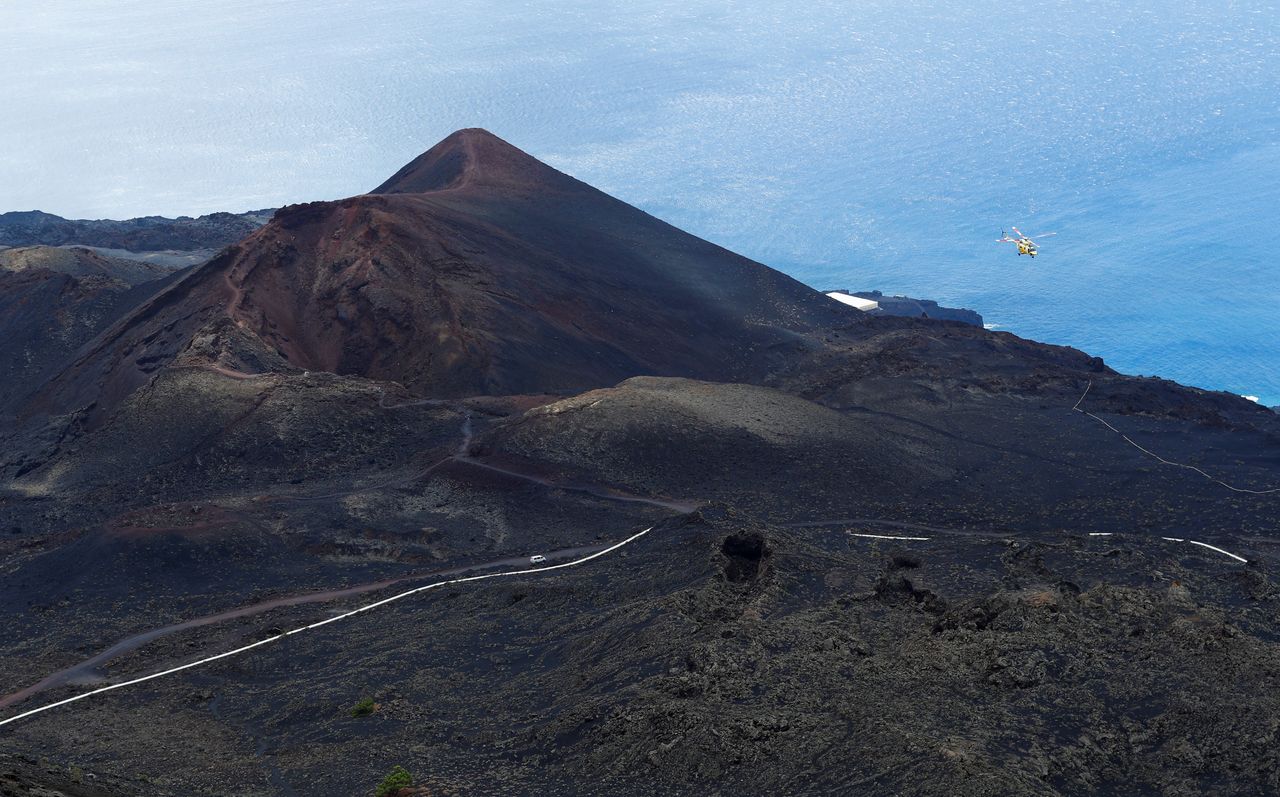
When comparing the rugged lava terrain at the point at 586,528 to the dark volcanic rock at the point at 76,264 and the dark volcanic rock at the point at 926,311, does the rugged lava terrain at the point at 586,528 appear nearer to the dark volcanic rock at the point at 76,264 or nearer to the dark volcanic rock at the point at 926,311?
the dark volcanic rock at the point at 76,264

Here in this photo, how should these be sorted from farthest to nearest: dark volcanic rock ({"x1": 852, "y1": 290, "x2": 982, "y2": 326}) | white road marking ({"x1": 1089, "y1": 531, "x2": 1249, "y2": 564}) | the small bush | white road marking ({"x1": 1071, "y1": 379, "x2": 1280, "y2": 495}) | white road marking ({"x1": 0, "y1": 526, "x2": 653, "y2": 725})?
dark volcanic rock ({"x1": 852, "y1": 290, "x2": 982, "y2": 326}) < white road marking ({"x1": 1071, "y1": 379, "x2": 1280, "y2": 495}) < white road marking ({"x1": 1089, "y1": 531, "x2": 1249, "y2": 564}) < white road marking ({"x1": 0, "y1": 526, "x2": 653, "y2": 725}) < the small bush

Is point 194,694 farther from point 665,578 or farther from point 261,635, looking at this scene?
point 665,578

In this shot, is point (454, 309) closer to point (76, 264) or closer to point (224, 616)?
point (224, 616)

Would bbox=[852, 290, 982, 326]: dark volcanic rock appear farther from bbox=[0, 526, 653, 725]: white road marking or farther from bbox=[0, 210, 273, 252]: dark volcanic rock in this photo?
bbox=[0, 526, 653, 725]: white road marking

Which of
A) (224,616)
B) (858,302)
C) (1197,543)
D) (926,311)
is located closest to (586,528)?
(224,616)

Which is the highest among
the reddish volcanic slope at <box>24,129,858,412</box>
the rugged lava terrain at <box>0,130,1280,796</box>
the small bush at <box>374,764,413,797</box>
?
the reddish volcanic slope at <box>24,129,858,412</box>

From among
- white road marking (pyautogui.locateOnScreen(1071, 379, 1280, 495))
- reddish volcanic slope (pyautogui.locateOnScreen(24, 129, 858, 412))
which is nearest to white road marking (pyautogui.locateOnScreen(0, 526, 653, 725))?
reddish volcanic slope (pyautogui.locateOnScreen(24, 129, 858, 412))
